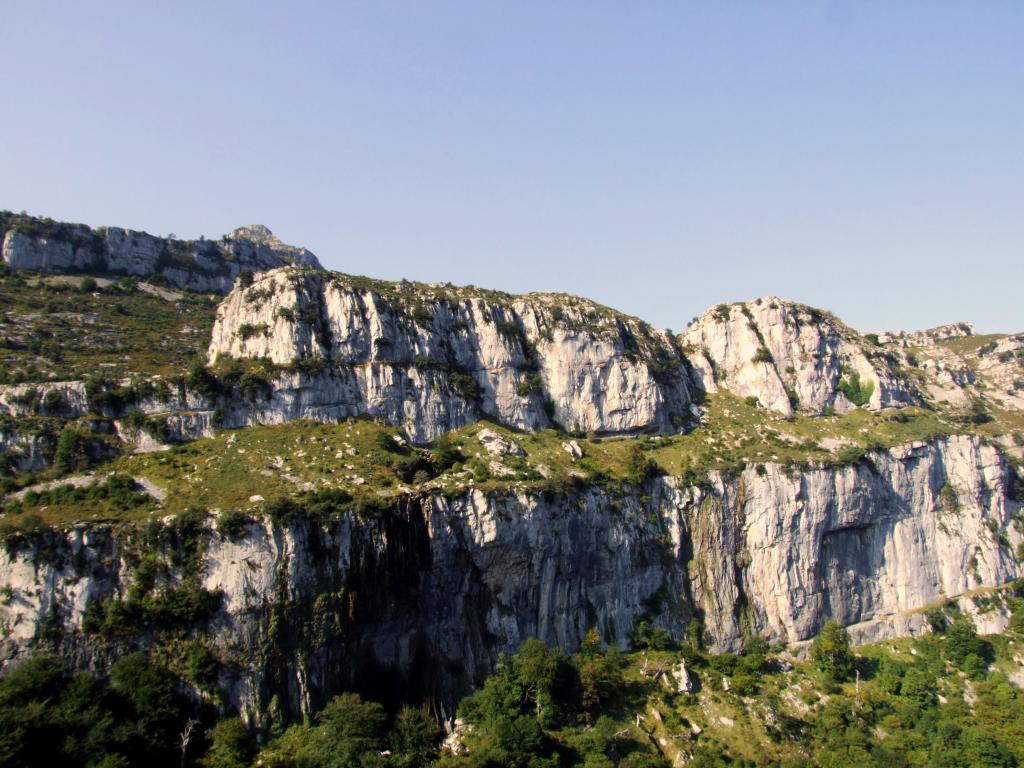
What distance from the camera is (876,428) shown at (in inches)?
3332

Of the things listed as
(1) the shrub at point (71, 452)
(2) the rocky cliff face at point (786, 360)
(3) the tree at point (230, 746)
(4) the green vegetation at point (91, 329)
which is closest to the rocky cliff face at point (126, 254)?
(4) the green vegetation at point (91, 329)

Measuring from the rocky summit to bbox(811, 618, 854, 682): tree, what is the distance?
3.84m

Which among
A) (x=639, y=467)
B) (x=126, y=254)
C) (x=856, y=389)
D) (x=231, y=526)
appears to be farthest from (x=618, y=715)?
(x=126, y=254)

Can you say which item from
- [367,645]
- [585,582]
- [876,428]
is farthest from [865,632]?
[367,645]

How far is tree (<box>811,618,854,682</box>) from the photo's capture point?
62031 mm

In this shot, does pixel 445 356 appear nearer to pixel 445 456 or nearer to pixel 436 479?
pixel 445 456

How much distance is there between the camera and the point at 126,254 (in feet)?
331

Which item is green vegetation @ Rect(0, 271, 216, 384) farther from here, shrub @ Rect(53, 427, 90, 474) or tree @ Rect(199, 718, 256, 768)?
tree @ Rect(199, 718, 256, 768)

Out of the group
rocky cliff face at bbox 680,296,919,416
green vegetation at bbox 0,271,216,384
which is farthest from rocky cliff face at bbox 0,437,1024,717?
green vegetation at bbox 0,271,216,384

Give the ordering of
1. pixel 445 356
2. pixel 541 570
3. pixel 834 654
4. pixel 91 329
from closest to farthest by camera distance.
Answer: pixel 541 570, pixel 834 654, pixel 91 329, pixel 445 356

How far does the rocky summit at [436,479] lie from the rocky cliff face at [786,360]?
36 centimetres

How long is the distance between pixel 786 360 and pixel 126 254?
8914 cm

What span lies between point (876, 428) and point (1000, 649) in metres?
25.5

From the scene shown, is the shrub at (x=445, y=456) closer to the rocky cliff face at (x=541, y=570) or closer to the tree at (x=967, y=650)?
the rocky cliff face at (x=541, y=570)
